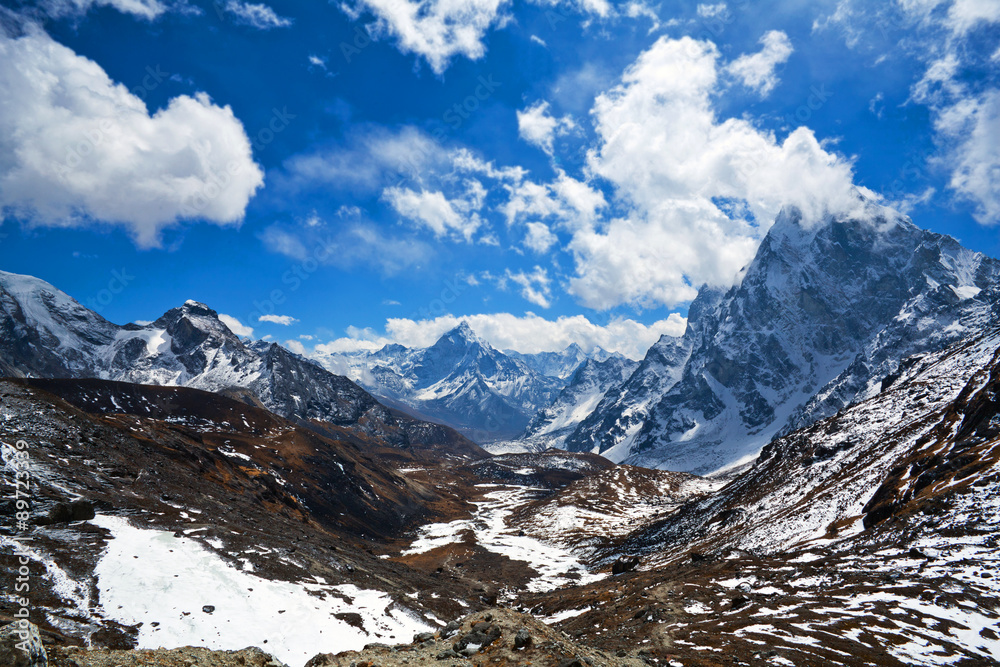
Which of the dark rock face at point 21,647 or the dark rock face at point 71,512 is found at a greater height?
the dark rock face at point 71,512

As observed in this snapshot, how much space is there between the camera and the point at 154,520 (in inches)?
1665

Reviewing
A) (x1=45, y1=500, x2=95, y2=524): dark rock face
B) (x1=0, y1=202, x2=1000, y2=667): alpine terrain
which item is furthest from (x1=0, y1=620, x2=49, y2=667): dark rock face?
(x1=45, y1=500, x2=95, y2=524): dark rock face

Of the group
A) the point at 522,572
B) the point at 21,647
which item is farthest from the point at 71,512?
the point at 522,572

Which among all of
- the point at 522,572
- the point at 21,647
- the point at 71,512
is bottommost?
the point at 522,572

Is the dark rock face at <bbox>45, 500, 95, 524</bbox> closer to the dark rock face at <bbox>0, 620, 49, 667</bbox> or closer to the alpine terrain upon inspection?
the alpine terrain

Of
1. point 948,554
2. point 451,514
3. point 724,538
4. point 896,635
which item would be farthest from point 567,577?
point 451,514

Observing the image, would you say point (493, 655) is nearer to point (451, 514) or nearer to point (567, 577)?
point (567, 577)

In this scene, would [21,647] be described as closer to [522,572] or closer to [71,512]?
[71,512]

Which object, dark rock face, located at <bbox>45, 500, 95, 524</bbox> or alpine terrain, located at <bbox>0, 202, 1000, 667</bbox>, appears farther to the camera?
dark rock face, located at <bbox>45, 500, 95, 524</bbox>

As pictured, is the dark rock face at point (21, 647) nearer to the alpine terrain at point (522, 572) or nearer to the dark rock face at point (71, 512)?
the alpine terrain at point (522, 572)

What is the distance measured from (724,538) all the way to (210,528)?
6942 centimetres

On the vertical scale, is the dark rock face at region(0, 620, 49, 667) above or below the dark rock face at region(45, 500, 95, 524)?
below

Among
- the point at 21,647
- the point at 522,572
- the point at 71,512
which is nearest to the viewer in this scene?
the point at 21,647

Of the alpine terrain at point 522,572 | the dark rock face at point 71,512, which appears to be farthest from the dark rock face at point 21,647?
the dark rock face at point 71,512
